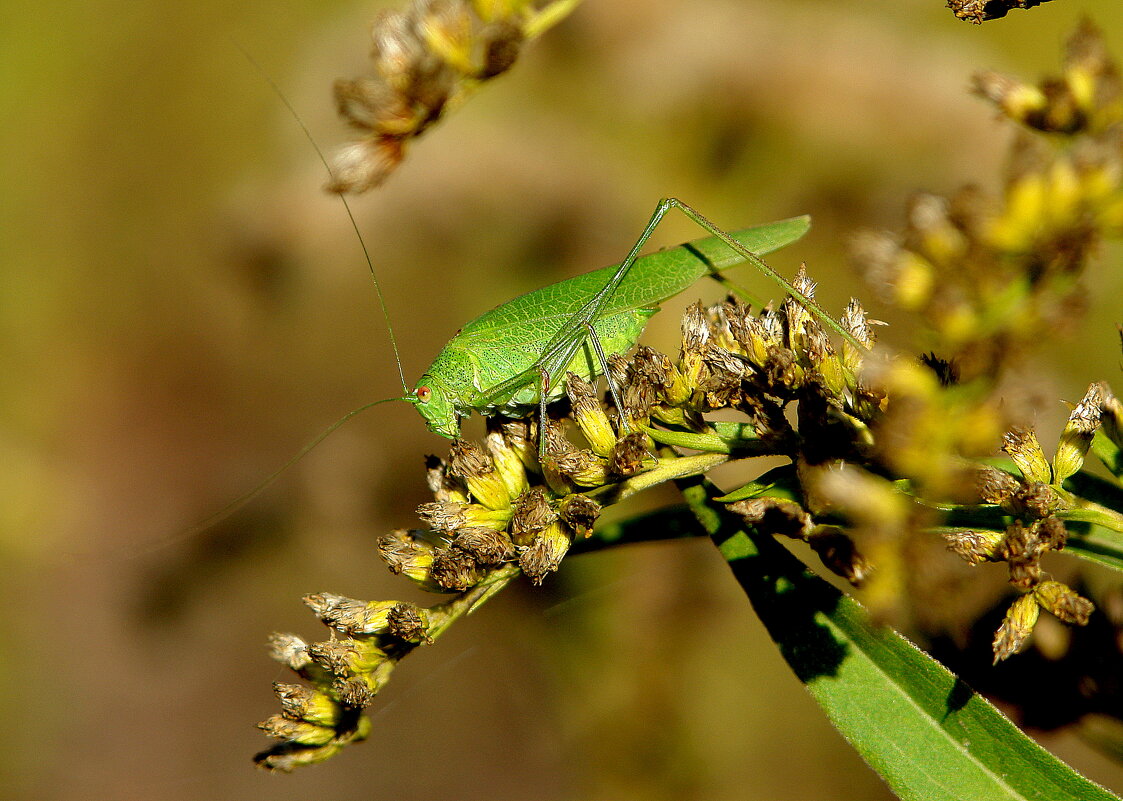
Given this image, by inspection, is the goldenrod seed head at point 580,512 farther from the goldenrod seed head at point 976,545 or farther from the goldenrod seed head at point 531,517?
the goldenrod seed head at point 976,545

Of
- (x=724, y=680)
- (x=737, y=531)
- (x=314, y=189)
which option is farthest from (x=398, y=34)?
(x=724, y=680)

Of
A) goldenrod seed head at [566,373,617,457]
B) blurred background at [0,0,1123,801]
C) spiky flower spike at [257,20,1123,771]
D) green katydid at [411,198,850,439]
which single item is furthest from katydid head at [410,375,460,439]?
blurred background at [0,0,1123,801]

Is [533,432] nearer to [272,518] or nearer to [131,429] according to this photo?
[272,518]

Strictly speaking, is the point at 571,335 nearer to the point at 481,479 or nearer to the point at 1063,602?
the point at 481,479

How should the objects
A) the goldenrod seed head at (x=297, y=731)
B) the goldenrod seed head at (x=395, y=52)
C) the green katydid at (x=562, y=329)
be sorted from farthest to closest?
the green katydid at (x=562, y=329) → the goldenrod seed head at (x=297, y=731) → the goldenrod seed head at (x=395, y=52)

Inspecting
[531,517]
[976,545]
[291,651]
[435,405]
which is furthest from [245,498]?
[976,545]

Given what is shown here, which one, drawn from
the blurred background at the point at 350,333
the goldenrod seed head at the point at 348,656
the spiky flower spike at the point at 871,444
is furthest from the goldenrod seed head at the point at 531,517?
the blurred background at the point at 350,333
